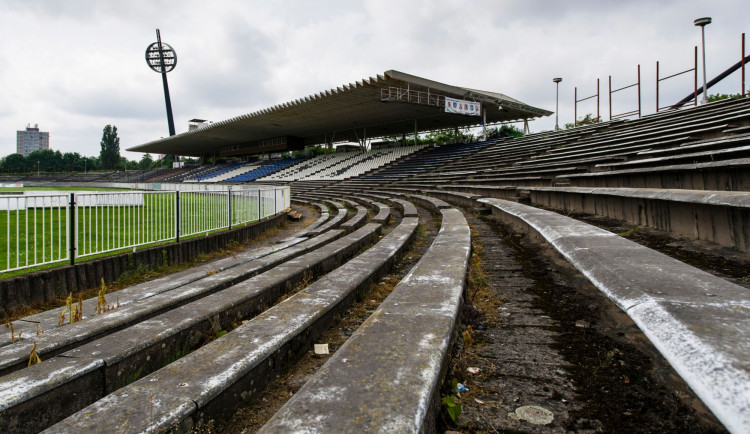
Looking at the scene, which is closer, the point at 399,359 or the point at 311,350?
the point at 399,359

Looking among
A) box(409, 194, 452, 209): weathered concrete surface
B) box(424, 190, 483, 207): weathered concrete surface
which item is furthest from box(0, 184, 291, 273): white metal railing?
box(424, 190, 483, 207): weathered concrete surface

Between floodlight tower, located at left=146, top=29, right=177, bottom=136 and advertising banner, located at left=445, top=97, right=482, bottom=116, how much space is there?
188ft

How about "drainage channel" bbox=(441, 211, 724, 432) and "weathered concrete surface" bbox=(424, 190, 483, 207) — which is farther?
"weathered concrete surface" bbox=(424, 190, 483, 207)

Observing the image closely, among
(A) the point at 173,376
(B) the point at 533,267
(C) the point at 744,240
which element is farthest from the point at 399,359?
(C) the point at 744,240

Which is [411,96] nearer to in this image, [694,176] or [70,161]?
[694,176]

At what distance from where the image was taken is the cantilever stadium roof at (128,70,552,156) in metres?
24.5

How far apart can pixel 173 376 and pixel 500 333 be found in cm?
181

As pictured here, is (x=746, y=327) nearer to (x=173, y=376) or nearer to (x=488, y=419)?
(x=488, y=419)

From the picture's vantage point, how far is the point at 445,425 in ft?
4.84

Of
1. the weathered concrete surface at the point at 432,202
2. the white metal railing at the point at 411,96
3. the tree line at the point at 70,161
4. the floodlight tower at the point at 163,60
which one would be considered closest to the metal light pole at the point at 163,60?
the floodlight tower at the point at 163,60

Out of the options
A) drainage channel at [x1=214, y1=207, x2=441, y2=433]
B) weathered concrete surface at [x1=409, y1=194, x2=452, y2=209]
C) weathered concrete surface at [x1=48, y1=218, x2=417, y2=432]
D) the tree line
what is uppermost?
the tree line

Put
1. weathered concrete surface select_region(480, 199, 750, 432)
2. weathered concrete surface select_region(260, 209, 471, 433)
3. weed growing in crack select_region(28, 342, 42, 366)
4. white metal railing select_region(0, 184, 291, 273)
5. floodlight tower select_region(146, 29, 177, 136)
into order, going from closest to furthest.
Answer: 1. weathered concrete surface select_region(480, 199, 750, 432)
2. weathered concrete surface select_region(260, 209, 471, 433)
3. weed growing in crack select_region(28, 342, 42, 366)
4. white metal railing select_region(0, 184, 291, 273)
5. floodlight tower select_region(146, 29, 177, 136)

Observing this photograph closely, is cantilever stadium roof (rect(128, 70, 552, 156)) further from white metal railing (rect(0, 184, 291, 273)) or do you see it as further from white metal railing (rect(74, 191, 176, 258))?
white metal railing (rect(74, 191, 176, 258))

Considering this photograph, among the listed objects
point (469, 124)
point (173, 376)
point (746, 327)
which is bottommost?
point (173, 376)
